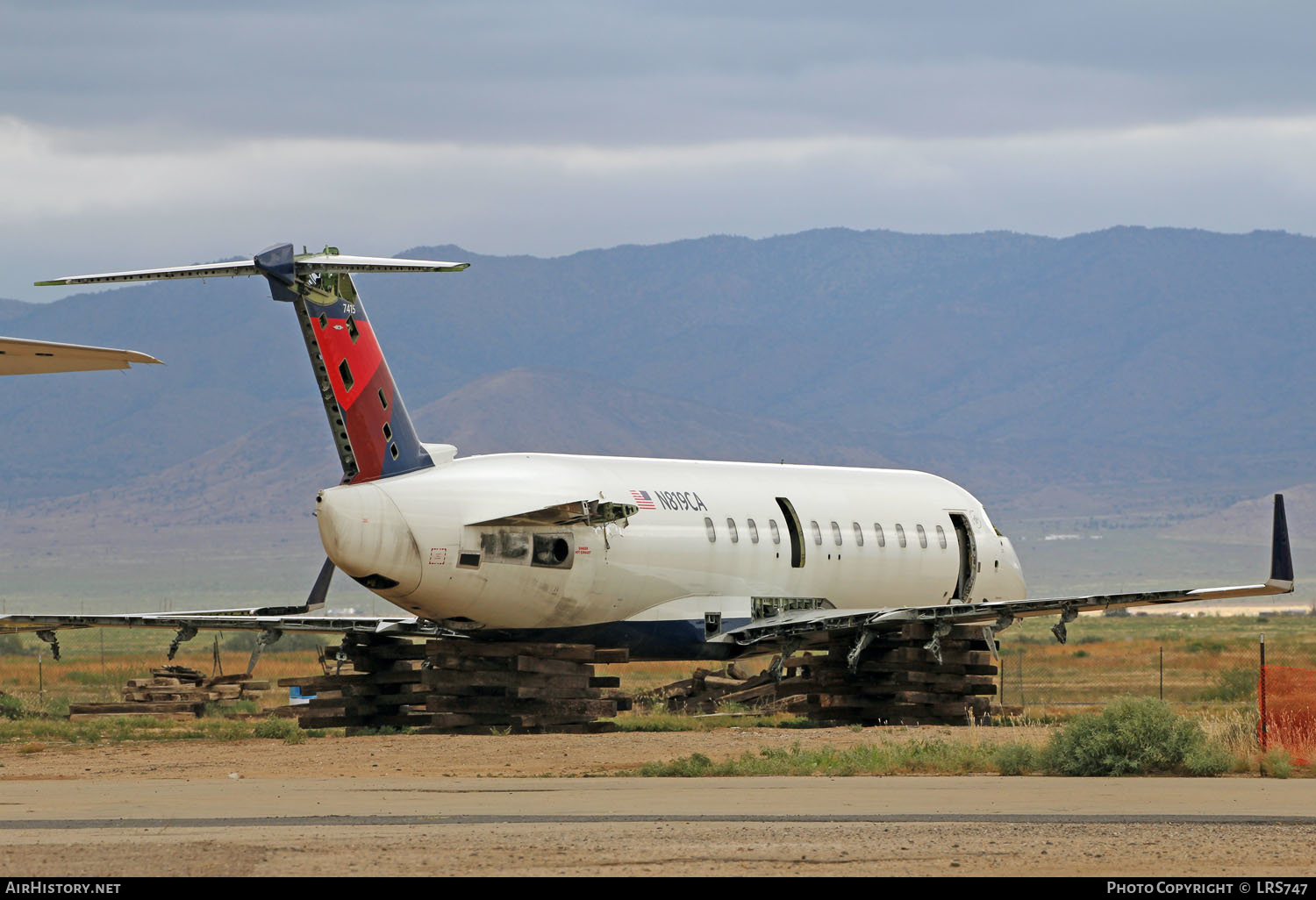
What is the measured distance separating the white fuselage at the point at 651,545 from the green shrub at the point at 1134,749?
29.1 feet

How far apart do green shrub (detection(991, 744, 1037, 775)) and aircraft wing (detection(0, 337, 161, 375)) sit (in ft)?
32.0

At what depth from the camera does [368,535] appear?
27188mm

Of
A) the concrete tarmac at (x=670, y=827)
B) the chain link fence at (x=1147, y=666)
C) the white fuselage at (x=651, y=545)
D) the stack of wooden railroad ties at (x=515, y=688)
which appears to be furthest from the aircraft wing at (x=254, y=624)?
the chain link fence at (x=1147, y=666)

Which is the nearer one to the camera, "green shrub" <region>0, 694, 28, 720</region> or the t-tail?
the t-tail

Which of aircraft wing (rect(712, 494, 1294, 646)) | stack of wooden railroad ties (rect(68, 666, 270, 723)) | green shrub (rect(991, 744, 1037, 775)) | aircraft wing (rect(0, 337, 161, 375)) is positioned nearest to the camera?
aircraft wing (rect(0, 337, 161, 375))

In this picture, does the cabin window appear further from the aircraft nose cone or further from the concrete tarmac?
the concrete tarmac

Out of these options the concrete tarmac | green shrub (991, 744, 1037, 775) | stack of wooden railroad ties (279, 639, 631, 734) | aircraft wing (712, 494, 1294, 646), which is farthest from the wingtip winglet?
stack of wooden railroad ties (279, 639, 631, 734)

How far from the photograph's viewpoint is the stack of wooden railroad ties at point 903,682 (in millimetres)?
31281

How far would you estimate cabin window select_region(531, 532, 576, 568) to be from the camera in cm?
2884

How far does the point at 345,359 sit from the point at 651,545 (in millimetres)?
5154

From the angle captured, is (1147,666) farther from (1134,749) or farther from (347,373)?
(1134,749)

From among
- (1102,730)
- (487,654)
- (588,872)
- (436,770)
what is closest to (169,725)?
(487,654)

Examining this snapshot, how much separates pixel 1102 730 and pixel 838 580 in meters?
12.1

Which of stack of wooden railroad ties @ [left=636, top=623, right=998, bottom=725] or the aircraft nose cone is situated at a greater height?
the aircraft nose cone
